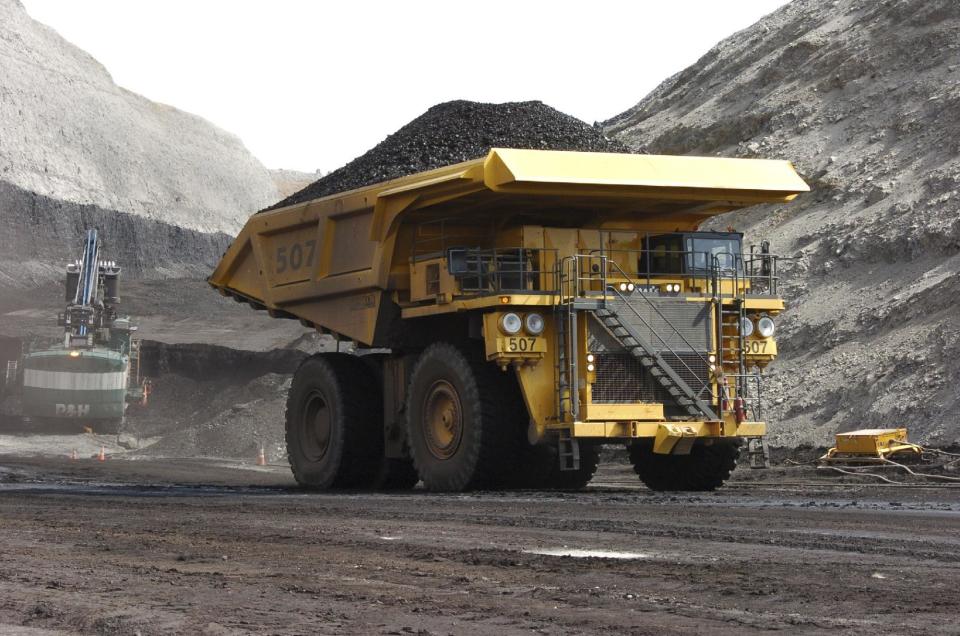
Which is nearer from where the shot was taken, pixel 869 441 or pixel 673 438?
pixel 673 438

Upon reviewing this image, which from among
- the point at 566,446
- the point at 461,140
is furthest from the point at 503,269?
the point at 461,140

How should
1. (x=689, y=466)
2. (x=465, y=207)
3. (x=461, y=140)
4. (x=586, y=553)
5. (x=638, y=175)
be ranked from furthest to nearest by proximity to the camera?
(x=461, y=140), (x=689, y=466), (x=465, y=207), (x=638, y=175), (x=586, y=553)

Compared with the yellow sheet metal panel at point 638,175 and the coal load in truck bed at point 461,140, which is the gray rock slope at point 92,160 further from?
the yellow sheet metal panel at point 638,175

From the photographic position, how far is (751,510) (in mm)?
12977

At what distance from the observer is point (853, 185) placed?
116ft

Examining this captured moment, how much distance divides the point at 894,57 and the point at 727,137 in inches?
187

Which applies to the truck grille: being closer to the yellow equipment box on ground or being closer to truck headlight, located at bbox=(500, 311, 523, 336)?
truck headlight, located at bbox=(500, 311, 523, 336)

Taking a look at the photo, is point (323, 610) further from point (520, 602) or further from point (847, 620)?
point (847, 620)

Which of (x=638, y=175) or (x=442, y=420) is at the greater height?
(x=638, y=175)

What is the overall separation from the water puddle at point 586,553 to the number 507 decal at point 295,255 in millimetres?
9706

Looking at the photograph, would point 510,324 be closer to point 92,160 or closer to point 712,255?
point 712,255

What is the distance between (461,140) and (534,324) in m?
3.34

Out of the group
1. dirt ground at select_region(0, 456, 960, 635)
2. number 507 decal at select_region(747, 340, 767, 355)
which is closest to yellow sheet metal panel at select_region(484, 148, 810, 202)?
number 507 decal at select_region(747, 340, 767, 355)

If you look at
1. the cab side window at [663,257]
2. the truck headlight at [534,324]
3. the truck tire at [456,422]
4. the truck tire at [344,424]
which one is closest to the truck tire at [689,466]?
the truck tire at [456,422]
